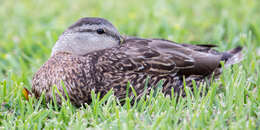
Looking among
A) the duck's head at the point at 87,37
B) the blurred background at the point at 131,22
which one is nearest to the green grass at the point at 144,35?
Answer: the blurred background at the point at 131,22

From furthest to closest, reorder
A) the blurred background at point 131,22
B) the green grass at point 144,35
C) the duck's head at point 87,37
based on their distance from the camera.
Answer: the blurred background at point 131,22, the duck's head at point 87,37, the green grass at point 144,35

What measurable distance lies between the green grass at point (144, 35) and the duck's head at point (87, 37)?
0.64m

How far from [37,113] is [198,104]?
4.31 feet

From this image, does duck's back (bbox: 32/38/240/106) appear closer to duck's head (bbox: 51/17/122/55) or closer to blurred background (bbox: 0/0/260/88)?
duck's head (bbox: 51/17/122/55)

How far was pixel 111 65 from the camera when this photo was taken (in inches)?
149

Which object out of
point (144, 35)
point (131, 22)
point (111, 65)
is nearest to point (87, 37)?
point (111, 65)

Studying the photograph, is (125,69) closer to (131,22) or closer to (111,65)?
(111,65)

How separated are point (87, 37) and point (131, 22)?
7.32 ft

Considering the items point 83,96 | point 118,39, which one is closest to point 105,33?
point 118,39

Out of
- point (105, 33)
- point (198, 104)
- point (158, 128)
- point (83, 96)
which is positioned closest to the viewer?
point (158, 128)

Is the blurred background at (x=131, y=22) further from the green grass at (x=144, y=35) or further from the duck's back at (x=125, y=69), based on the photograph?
the duck's back at (x=125, y=69)

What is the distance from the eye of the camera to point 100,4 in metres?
7.22

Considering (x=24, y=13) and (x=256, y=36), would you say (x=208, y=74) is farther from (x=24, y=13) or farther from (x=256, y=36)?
(x=24, y=13)

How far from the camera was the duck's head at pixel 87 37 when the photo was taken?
153 inches
